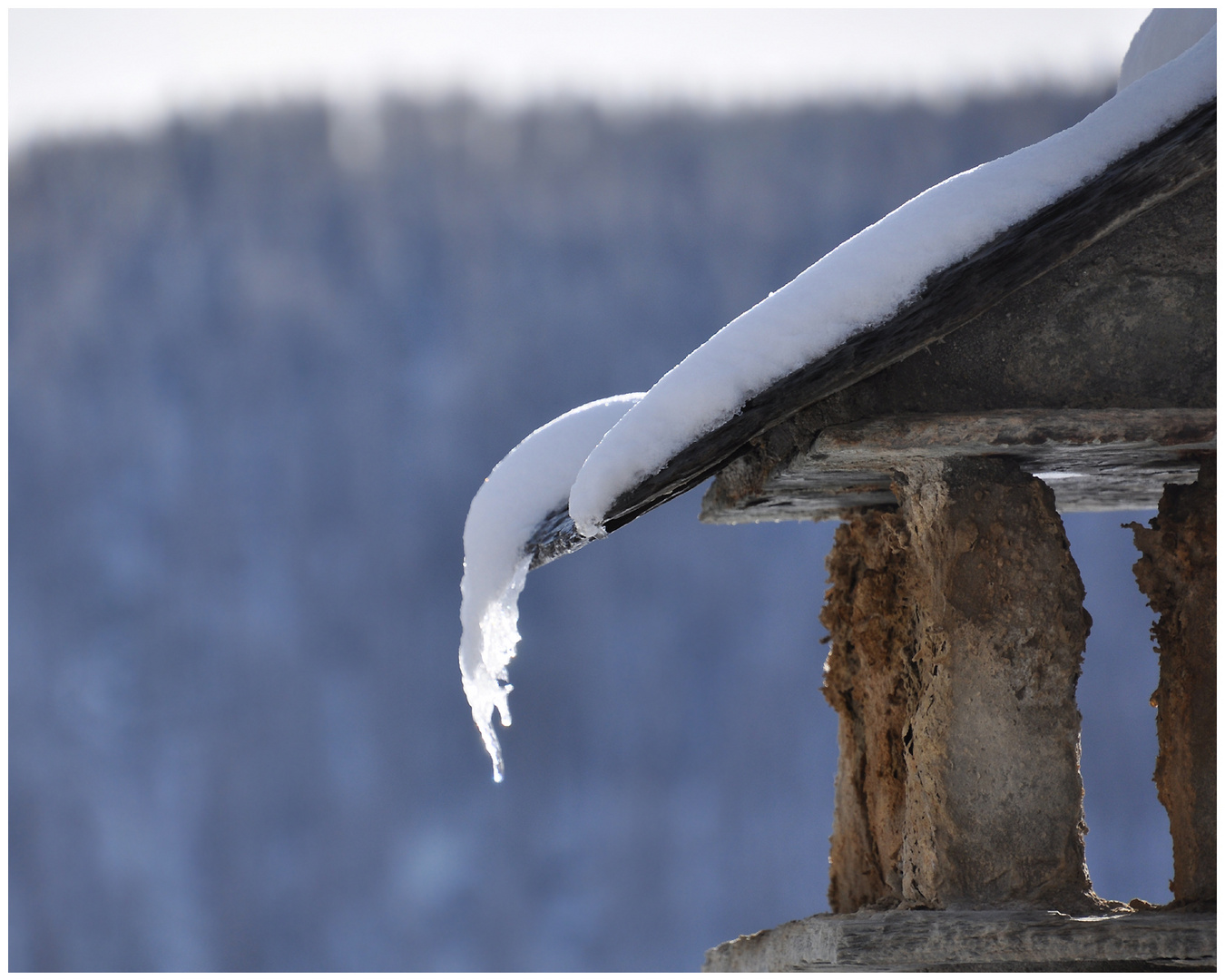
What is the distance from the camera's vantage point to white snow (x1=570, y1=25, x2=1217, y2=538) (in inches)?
70.7

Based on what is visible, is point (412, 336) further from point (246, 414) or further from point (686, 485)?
point (686, 485)

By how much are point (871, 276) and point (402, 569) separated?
11.8 metres

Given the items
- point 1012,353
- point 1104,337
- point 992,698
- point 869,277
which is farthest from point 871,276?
point 992,698

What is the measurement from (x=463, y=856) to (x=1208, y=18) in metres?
12.3

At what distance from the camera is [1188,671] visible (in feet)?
7.11

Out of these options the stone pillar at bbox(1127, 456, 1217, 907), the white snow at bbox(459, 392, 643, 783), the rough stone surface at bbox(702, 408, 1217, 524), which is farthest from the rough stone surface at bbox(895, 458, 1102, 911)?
the white snow at bbox(459, 392, 643, 783)

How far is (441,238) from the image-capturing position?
1367cm

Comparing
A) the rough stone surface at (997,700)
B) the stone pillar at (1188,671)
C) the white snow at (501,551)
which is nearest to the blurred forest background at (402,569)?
the white snow at (501,551)

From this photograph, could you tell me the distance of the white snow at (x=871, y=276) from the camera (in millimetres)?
1797

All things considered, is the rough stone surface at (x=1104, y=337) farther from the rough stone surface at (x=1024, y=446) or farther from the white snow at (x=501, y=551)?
the white snow at (x=501, y=551)

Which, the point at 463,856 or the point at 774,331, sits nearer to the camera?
the point at 774,331

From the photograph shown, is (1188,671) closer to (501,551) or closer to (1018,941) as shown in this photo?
(1018,941)

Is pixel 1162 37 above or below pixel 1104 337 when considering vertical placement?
above

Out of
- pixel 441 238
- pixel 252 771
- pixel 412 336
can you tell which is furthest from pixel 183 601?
pixel 441 238
